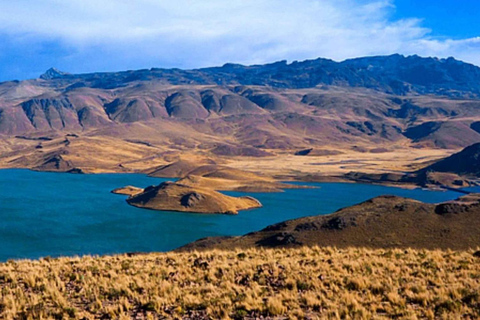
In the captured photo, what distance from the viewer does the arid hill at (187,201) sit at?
10756 centimetres

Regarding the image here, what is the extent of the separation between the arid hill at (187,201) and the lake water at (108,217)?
3.01m

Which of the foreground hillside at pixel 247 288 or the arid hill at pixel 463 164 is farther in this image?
the arid hill at pixel 463 164

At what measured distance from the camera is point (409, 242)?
4047 cm

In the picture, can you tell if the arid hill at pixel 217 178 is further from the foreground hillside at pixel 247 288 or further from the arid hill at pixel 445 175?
the foreground hillside at pixel 247 288

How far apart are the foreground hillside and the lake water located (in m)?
47.9

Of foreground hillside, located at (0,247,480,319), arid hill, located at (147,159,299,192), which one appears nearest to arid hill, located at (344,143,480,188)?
arid hill, located at (147,159,299,192)

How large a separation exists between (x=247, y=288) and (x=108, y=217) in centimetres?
8519

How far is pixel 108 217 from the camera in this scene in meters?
98.6

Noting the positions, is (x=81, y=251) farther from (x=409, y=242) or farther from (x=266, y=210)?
(x=266, y=210)

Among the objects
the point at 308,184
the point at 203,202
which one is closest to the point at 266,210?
the point at 203,202

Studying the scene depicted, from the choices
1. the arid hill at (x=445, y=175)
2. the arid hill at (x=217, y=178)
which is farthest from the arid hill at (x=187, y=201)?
the arid hill at (x=445, y=175)

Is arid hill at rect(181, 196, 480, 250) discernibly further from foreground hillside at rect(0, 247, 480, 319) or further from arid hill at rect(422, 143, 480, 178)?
arid hill at rect(422, 143, 480, 178)

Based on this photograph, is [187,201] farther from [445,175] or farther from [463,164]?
[463,164]

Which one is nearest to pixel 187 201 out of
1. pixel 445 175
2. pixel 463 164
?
pixel 445 175
